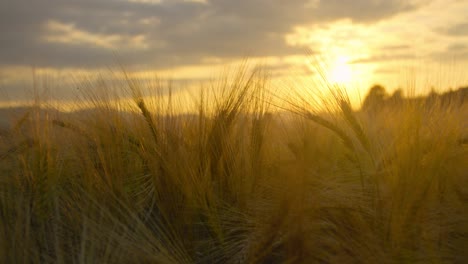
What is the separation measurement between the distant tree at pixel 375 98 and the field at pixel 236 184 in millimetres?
42

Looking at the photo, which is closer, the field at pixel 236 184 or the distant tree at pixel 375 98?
the field at pixel 236 184

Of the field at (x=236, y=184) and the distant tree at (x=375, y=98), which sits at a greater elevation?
the distant tree at (x=375, y=98)

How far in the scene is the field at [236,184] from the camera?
5.15ft

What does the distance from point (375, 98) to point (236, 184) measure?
42.6 inches

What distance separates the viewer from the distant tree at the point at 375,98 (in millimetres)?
2488

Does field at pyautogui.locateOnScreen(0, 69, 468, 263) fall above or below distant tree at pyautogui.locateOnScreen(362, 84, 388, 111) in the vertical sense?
below

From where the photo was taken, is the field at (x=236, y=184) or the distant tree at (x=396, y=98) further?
the distant tree at (x=396, y=98)

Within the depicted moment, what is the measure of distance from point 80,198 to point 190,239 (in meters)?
0.52

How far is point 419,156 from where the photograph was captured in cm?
175

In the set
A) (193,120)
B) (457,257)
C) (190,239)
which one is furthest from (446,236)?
(193,120)

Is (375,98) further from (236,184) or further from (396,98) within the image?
(236,184)

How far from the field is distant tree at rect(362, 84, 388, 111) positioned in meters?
0.04

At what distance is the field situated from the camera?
157 centimetres

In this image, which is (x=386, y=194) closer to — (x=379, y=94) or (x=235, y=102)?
(x=235, y=102)
